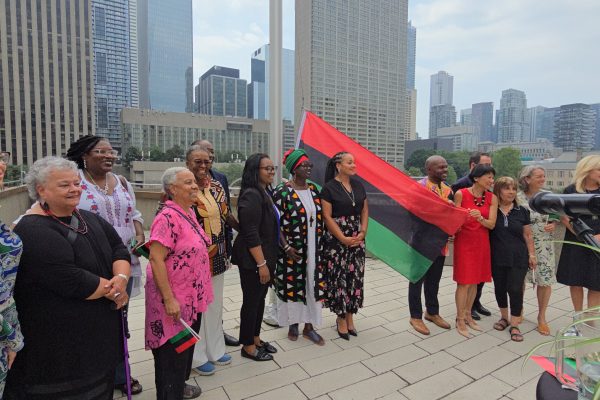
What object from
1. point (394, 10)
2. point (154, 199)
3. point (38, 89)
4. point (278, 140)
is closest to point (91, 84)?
point (38, 89)

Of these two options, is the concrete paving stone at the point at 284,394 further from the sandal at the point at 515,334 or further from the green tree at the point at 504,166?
the green tree at the point at 504,166

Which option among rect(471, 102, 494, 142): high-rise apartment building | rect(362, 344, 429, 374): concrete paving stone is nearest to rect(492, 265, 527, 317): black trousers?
rect(362, 344, 429, 374): concrete paving stone

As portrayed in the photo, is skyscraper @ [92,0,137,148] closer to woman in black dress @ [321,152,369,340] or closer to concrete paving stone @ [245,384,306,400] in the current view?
woman in black dress @ [321,152,369,340]

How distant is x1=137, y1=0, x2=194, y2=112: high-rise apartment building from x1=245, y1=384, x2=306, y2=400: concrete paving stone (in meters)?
119

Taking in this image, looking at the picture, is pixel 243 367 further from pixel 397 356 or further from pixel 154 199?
pixel 154 199

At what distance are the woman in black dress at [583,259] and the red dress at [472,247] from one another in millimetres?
624

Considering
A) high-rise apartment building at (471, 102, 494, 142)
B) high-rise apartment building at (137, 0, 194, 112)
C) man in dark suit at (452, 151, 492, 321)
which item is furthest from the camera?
high-rise apartment building at (137, 0, 194, 112)

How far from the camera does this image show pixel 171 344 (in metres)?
1.98

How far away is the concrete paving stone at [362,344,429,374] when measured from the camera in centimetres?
276

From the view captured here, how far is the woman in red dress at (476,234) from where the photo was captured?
3.29 meters

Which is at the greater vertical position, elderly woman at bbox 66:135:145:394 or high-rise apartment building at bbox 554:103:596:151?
high-rise apartment building at bbox 554:103:596:151

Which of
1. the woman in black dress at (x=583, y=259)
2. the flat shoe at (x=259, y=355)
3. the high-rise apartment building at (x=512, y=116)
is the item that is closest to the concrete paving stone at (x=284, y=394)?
the flat shoe at (x=259, y=355)

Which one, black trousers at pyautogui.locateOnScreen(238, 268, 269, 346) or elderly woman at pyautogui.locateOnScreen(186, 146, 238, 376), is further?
black trousers at pyautogui.locateOnScreen(238, 268, 269, 346)

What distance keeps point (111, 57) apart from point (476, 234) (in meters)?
115
